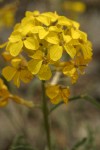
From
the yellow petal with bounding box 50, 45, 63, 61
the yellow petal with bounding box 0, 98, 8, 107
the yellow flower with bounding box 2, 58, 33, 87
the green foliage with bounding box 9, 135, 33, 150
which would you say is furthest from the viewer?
the green foliage with bounding box 9, 135, 33, 150

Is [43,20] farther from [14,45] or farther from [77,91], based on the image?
[77,91]

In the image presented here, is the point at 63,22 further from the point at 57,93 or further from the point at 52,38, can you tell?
the point at 57,93

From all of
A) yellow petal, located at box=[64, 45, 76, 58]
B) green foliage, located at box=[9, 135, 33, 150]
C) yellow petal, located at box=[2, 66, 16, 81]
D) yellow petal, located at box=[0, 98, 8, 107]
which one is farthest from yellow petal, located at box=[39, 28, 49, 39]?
green foliage, located at box=[9, 135, 33, 150]

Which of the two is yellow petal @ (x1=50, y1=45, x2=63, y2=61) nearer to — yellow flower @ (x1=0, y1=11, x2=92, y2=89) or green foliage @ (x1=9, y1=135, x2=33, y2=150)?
yellow flower @ (x1=0, y1=11, x2=92, y2=89)

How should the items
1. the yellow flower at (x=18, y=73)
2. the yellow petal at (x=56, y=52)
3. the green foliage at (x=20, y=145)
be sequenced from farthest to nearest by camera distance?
the green foliage at (x=20, y=145)
the yellow flower at (x=18, y=73)
the yellow petal at (x=56, y=52)

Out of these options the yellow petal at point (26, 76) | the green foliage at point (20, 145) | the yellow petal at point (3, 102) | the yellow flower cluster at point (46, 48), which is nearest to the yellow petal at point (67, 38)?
the yellow flower cluster at point (46, 48)

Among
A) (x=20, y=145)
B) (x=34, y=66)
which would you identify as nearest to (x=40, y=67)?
(x=34, y=66)

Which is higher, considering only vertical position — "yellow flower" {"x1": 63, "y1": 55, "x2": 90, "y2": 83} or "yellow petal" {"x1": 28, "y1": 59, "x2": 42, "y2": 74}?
"yellow petal" {"x1": 28, "y1": 59, "x2": 42, "y2": 74}

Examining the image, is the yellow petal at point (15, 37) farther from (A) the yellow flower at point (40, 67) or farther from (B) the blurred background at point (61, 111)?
(B) the blurred background at point (61, 111)
